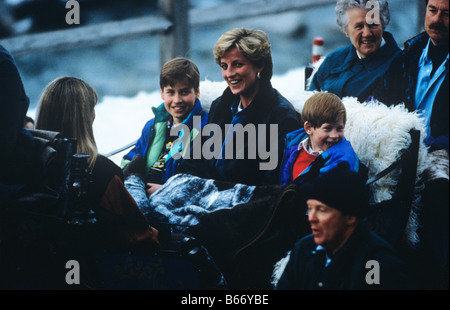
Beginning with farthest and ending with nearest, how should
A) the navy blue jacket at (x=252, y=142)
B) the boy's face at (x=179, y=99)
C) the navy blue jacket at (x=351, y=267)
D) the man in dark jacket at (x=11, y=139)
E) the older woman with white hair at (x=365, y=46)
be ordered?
the boy's face at (x=179, y=99), the older woman with white hair at (x=365, y=46), the navy blue jacket at (x=252, y=142), the man in dark jacket at (x=11, y=139), the navy blue jacket at (x=351, y=267)

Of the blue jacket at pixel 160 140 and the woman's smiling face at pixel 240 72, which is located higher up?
the woman's smiling face at pixel 240 72

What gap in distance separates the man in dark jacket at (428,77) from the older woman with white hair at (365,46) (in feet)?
0.29

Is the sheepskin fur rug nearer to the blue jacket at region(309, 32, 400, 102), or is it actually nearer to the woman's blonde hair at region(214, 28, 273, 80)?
the blue jacket at region(309, 32, 400, 102)

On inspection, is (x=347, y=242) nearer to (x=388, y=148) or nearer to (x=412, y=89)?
(x=388, y=148)

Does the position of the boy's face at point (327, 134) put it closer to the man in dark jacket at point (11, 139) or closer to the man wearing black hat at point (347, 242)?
the man wearing black hat at point (347, 242)

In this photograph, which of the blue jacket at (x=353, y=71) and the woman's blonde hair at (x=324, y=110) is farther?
the blue jacket at (x=353, y=71)

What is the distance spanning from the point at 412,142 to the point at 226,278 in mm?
955

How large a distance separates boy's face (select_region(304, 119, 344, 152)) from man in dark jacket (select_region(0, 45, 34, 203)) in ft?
3.83

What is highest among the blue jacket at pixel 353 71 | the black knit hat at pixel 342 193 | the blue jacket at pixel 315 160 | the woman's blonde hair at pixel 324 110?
the blue jacket at pixel 353 71

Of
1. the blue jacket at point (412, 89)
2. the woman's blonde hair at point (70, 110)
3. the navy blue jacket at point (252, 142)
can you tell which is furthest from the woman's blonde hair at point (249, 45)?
the woman's blonde hair at point (70, 110)

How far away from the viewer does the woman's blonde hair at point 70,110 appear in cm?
303

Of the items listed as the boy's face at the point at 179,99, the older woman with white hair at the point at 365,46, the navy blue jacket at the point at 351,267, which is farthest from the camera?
the boy's face at the point at 179,99

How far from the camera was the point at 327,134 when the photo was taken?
118 inches

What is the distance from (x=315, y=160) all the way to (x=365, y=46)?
0.77 metres
